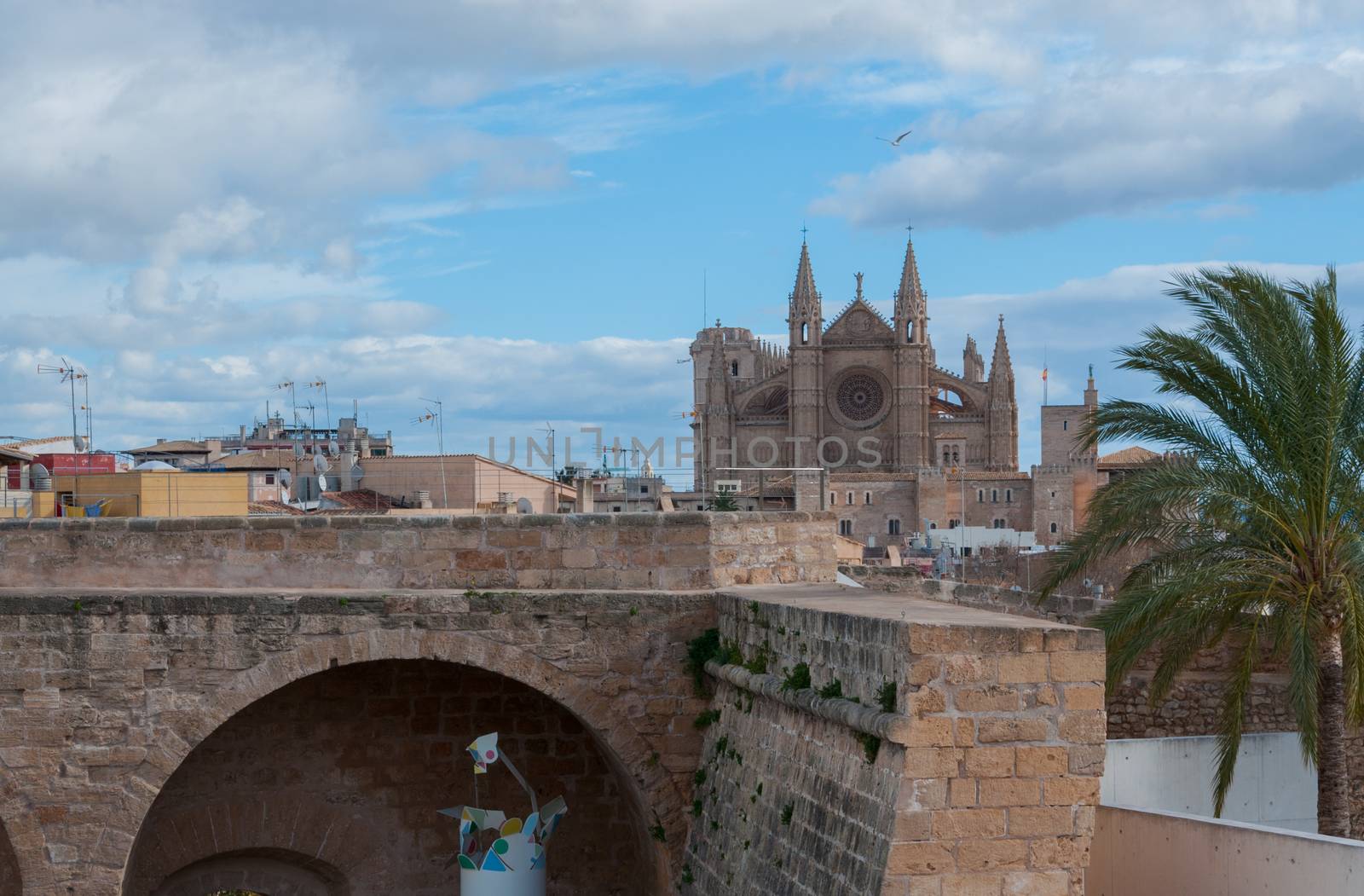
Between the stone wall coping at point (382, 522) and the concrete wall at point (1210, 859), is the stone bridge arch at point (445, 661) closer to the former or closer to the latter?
the stone wall coping at point (382, 522)

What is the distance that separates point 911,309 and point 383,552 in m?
87.6

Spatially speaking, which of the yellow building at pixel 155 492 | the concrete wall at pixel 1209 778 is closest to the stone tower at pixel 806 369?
the yellow building at pixel 155 492

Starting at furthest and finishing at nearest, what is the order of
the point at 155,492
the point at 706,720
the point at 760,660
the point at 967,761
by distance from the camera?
1. the point at 155,492
2. the point at 706,720
3. the point at 760,660
4. the point at 967,761

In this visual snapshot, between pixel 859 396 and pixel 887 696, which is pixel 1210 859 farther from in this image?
pixel 859 396

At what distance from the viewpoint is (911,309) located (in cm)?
9606

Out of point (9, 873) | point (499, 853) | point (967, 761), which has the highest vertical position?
point (967, 761)

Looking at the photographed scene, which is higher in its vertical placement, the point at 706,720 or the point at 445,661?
the point at 445,661

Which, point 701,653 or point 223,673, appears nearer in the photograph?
point 223,673

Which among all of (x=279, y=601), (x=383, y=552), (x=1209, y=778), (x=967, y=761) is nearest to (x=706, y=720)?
(x=383, y=552)

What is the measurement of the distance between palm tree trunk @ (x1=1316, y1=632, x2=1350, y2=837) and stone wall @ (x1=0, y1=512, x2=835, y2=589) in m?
3.56

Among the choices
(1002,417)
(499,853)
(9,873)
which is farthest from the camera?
(1002,417)

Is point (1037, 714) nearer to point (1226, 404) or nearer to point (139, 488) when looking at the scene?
point (1226, 404)

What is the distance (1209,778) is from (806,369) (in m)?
83.8

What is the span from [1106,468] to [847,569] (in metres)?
72.1
